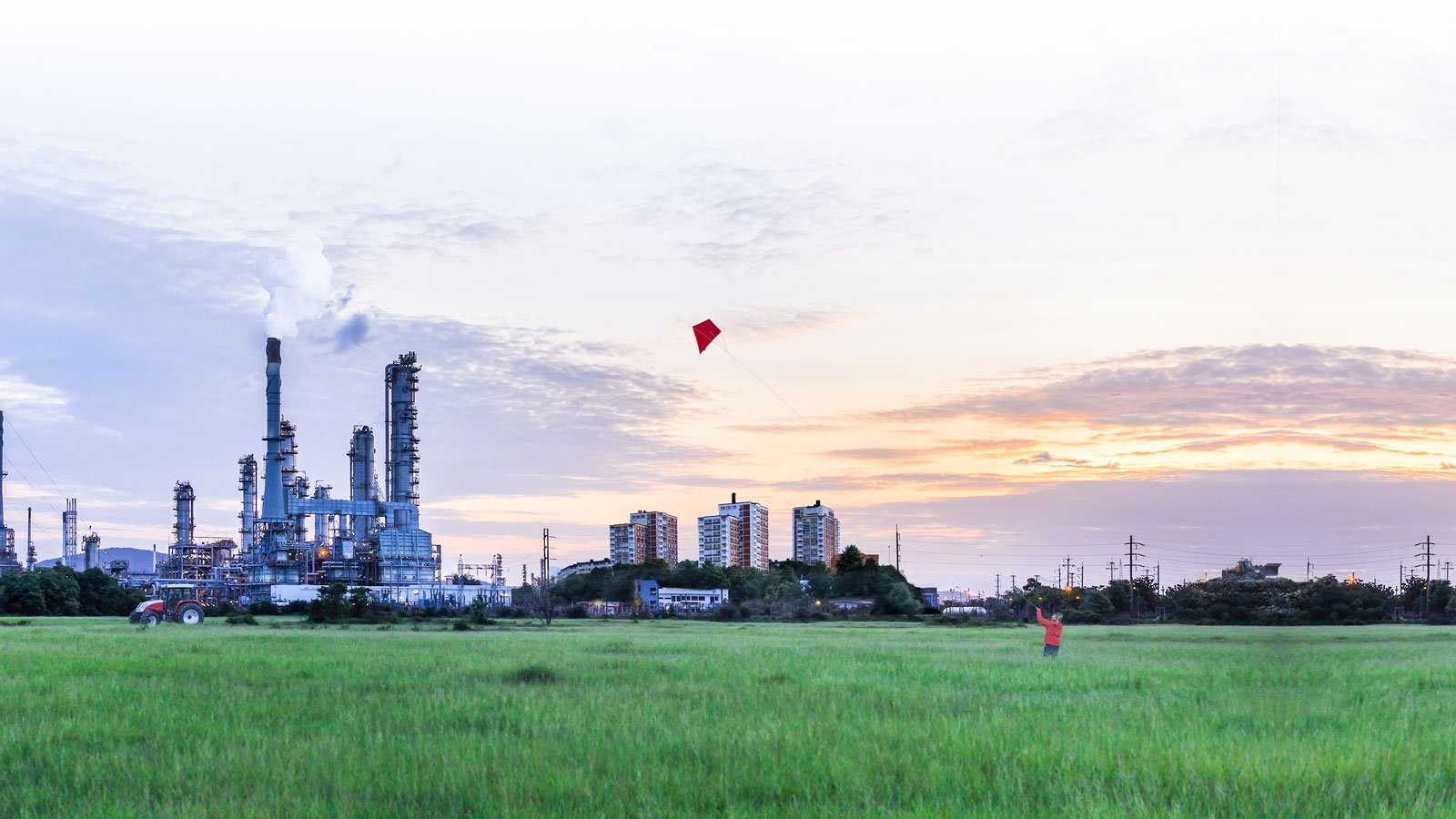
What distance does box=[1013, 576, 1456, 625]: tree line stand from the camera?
63.7ft

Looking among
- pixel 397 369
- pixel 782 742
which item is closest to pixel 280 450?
pixel 397 369

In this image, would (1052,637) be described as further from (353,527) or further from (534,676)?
(353,527)

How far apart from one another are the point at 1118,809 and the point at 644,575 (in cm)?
14746

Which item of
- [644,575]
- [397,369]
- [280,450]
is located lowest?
[644,575]

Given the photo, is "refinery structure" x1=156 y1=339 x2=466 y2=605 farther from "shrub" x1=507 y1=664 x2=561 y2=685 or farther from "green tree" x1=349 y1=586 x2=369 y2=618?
"shrub" x1=507 y1=664 x2=561 y2=685

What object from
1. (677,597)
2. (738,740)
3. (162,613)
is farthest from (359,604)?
(677,597)

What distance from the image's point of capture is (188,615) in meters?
58.9

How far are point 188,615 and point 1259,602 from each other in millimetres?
55344

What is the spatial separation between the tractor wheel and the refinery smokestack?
6403 cm

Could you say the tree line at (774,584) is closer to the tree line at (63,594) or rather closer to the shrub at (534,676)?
the tree line at (63,594)

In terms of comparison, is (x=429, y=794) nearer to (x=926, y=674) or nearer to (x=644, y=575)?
(x=926, y=674)

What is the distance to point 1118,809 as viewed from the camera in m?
9.93

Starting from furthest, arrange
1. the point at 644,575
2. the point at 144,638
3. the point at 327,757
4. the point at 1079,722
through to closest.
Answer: the point at 644,575 → the point at 144,638 → the point at 1079,722 → the point at 327,757

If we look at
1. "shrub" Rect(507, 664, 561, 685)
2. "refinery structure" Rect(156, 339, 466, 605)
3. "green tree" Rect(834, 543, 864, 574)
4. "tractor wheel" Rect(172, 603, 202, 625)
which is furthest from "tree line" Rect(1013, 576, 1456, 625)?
"refinery structure" Rect(156, 339, 466, 605)
